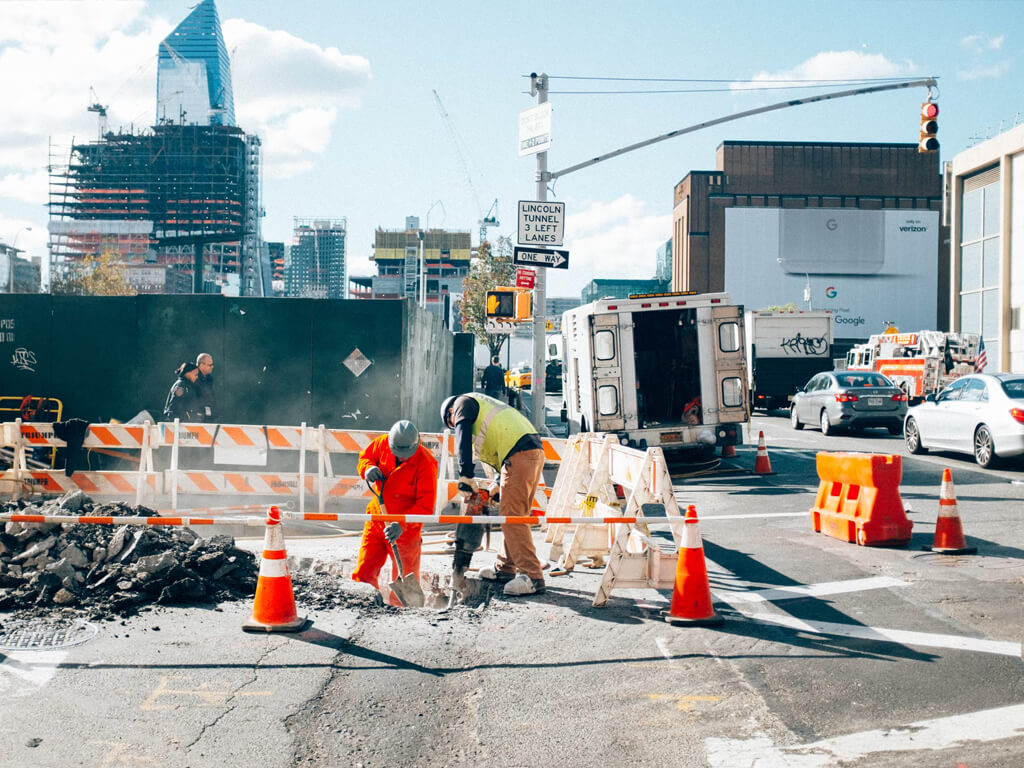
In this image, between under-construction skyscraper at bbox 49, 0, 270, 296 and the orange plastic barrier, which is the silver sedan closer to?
the orange plastic barrier

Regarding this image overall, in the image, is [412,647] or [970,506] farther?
[970,506]

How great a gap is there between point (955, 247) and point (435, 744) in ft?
188

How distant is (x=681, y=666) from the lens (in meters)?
5.95

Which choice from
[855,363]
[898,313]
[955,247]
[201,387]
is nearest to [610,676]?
[201,387]

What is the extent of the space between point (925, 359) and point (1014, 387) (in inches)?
670

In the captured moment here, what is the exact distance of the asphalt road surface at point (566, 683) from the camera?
4.71 m

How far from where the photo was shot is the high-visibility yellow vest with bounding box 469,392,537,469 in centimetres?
809

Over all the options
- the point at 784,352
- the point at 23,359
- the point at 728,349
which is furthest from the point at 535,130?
the point at 784,352

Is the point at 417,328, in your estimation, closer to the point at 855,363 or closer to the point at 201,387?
the point at 201,387

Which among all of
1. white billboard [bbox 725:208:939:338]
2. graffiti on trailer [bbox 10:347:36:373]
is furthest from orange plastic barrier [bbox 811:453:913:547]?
white billboard [bbox 725:208:939:338]

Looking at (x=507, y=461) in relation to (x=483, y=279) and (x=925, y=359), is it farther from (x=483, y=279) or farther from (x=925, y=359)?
(x=483, y=279)

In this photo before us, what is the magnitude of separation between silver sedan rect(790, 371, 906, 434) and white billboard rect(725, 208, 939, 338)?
7530 cm

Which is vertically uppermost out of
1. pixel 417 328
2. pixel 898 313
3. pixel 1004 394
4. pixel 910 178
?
pixel 910 178

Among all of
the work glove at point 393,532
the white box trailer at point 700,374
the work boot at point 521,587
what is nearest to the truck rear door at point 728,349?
the white box trailer at point 700,374
